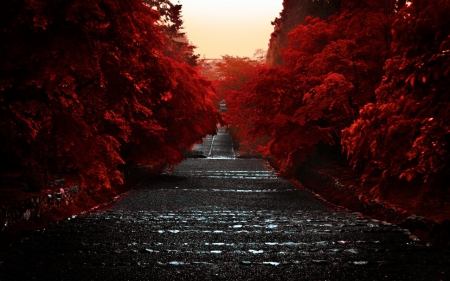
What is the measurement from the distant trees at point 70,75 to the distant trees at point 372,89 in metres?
4.15

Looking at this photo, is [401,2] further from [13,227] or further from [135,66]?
[13,227]

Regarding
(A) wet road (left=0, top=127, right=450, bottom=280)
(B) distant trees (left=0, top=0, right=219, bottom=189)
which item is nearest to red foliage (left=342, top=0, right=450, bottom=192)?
(A) wet road (left=0, top=127, right=450, bottom=280)

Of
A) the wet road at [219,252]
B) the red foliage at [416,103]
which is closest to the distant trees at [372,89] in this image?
the red foliage at [416,103]

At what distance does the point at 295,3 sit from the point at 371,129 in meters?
36.2

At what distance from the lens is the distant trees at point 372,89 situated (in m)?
5.40

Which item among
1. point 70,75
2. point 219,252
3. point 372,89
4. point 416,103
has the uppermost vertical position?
point 372,89

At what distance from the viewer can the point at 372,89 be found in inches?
553

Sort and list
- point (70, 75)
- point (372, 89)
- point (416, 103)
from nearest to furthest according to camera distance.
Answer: point (416, 103), point (70, 75), point (372, 89)

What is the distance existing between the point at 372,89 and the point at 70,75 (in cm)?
1001

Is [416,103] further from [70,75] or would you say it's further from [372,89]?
[372,89]

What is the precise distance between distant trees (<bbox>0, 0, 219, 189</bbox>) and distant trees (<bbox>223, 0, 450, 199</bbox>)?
13.6 feet

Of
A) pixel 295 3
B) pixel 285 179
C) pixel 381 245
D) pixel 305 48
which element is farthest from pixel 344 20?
pixel 295 3

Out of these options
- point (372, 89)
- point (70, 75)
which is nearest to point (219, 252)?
point (70, 75)

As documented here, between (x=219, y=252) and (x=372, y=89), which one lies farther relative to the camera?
(x=372, y=89)
